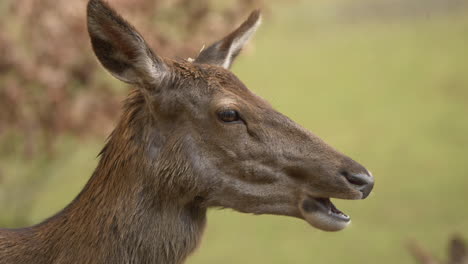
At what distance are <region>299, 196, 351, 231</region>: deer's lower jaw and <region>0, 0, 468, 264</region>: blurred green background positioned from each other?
374 cm

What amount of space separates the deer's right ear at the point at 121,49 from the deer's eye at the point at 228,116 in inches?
11.9

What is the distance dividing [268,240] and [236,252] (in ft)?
1.15

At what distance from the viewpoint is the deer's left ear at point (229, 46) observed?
387 centimetres

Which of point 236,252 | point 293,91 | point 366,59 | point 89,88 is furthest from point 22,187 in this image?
point 366,59

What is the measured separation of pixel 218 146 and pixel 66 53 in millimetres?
4309

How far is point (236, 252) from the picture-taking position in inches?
317

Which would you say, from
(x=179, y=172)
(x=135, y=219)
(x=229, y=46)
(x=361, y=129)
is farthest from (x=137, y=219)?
(x=361, y=129)

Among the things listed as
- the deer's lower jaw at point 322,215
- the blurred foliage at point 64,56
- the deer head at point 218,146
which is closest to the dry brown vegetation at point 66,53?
the blurred foliage at point 64,56

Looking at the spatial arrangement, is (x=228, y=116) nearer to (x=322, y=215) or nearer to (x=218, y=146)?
(x=218, y=146)

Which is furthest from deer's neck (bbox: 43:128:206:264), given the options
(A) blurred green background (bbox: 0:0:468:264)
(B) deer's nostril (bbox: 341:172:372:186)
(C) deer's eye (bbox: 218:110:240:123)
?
(A) blurred green background (bbox: 0:0:468:264)

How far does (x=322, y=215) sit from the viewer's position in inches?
129

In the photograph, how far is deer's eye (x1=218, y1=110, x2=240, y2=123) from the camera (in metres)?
3.35

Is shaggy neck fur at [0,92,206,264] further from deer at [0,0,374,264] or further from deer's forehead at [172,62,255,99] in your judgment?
deer's forehead at [172,62,255,99]

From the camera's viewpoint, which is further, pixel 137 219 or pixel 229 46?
pixel 229 46
